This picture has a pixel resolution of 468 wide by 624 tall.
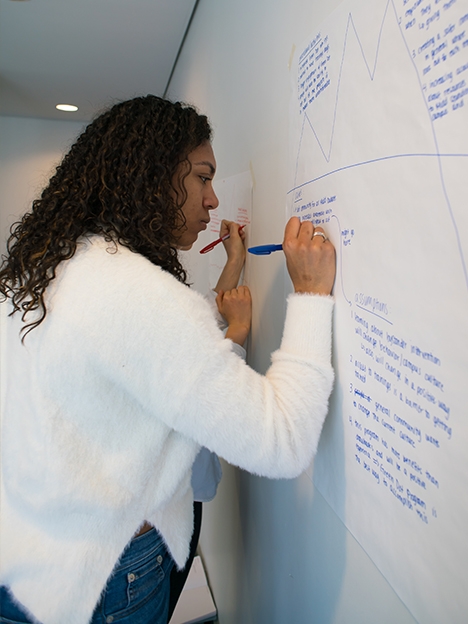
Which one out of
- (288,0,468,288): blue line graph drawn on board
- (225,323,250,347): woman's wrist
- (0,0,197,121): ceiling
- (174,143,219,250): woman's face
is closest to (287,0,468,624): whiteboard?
(288,0,468,288): blue line graph drawn on board

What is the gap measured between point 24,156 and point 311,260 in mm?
3298

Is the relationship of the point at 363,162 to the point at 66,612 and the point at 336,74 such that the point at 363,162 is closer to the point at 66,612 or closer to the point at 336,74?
the point at 336,74

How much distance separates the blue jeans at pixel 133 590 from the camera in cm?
65

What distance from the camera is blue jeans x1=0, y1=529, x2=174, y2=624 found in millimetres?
652

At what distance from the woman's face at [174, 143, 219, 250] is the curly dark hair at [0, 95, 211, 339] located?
0.01 meters

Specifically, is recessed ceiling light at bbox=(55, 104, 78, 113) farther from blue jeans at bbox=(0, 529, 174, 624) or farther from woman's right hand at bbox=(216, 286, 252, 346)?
blue jeans at bbox=(0, 529, 174, 624)

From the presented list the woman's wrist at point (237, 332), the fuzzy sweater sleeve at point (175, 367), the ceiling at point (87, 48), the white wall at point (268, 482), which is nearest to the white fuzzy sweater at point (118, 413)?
the fuzzy sweater sleeve at point (175, 367)

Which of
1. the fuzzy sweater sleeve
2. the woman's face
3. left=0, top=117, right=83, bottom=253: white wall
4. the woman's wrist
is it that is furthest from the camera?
left=0, top=117, right=83, bottom=253: white wall

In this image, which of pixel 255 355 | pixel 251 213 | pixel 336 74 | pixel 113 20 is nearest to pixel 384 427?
pixel 336 74

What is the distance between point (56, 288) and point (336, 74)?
1.57 feet

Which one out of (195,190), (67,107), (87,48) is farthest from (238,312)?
(67,107)

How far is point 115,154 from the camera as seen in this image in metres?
0.69

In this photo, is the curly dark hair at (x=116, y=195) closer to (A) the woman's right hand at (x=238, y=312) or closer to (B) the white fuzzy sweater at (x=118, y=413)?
(B) the white fuzzy sweater at (x=118, y=413)

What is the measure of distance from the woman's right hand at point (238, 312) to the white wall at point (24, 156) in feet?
8.91
